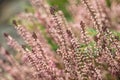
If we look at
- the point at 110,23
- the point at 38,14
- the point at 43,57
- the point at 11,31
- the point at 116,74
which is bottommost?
the point at 116,74

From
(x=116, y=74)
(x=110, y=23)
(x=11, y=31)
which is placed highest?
(x=11, y=31)

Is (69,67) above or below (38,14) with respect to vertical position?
below

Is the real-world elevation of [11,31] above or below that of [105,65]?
above

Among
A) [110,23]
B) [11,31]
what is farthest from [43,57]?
[11,31]

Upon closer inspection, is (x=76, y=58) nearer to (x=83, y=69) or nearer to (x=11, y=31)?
(x=83, y=69)

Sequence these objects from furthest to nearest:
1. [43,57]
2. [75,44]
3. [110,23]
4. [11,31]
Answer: [11,31]
[110,23]
[43,57]
[75,44]

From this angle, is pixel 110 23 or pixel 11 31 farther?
pixel 11 31

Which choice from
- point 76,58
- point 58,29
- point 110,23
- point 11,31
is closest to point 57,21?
point 58,29

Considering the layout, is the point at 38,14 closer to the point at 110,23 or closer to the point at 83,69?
the point at 110,23

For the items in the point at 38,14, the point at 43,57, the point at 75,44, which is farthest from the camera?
the point at 38,14
